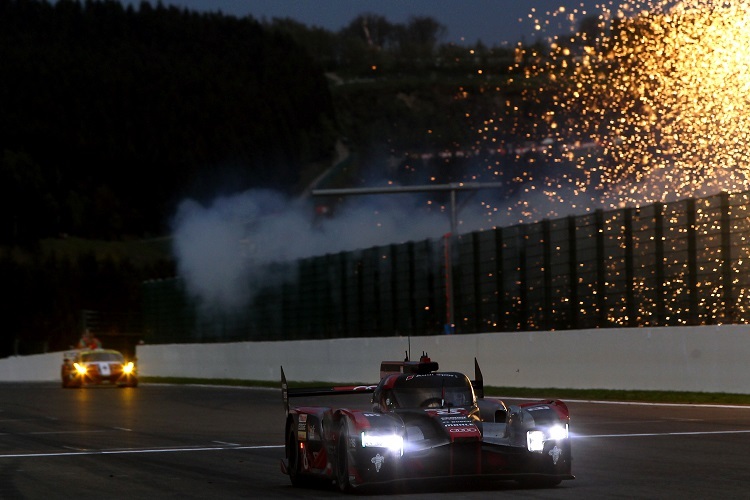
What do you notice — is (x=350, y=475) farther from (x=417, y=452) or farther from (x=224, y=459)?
(x=224, y=459)

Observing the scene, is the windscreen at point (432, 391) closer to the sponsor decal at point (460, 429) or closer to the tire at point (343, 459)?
the tire at point (343, 459)

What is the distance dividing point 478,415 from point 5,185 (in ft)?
510

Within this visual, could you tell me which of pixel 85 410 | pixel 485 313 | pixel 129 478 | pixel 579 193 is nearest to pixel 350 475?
pixel 129 478

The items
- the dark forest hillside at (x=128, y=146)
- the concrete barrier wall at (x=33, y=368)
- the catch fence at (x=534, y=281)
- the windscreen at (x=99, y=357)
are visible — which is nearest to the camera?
the catch fence at (x=534, y=281)

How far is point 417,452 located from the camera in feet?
41.9

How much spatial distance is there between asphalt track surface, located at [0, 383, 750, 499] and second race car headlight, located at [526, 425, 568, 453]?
40 cm

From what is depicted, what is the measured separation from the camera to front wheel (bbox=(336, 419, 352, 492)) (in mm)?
13008

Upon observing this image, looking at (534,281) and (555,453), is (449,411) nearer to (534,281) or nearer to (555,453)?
(555,453)

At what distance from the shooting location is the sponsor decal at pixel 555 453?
43.1 feet

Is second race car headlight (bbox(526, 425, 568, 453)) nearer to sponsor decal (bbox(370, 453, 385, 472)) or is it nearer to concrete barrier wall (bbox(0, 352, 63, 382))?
sponsor decal (bbox(370, 453, 385, 472))

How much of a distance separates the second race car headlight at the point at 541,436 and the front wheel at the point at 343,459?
156 cm

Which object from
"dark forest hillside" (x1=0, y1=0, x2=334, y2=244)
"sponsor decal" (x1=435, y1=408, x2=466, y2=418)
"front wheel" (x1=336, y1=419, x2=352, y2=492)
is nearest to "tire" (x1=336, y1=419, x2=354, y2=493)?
"front wheel" (x1=336, y1=419, x2=352, y2=492)

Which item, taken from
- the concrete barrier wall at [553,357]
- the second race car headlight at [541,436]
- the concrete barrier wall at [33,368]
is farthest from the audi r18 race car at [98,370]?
the second race car headlight at [541,436]

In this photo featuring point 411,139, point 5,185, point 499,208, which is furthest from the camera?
point 5,185
